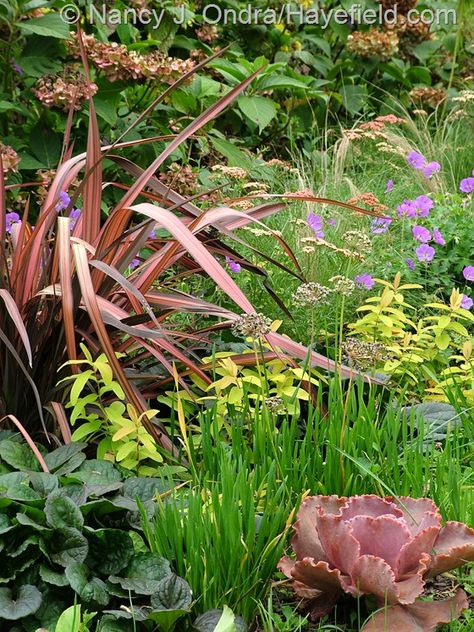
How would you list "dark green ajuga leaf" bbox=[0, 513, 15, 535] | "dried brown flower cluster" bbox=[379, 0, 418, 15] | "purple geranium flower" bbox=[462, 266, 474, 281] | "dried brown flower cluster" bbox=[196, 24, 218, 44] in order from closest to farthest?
"dark green ajuga leaf" bbox=[0, 513, 15, 535] < "purple geranium flower" bbox=[462, 266, 474, 281] < "dried brown flower cluster" bbox=[196, 24, 218, 44] < "dried brown flower cluster" bbox=[379, 0, 418, 15]

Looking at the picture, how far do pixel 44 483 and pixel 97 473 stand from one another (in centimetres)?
15

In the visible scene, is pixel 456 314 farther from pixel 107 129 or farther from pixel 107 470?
pixel 107 129

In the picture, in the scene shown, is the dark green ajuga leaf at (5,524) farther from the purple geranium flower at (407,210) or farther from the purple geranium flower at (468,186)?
the purple geranium flower at (468,186)

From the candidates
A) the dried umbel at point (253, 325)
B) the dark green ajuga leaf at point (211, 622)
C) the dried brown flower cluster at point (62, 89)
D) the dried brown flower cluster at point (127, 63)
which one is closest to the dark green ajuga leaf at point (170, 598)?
the dark green ajuga leaf at point (211, 622)

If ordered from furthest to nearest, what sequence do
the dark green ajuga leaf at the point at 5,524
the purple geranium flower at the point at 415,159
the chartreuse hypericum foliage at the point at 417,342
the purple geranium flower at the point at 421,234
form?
the purple geranium flower at the point at 415,159, the purple geranium flower at the point at 421,234, the chartreuse hypericum foliage at the point at 417,342, the dark green ajuga leaf at the point at 5,524

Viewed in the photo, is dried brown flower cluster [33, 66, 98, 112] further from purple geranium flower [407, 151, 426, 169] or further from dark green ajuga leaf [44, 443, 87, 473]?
dark green ajuga leaf [44, 443, 87, 473]

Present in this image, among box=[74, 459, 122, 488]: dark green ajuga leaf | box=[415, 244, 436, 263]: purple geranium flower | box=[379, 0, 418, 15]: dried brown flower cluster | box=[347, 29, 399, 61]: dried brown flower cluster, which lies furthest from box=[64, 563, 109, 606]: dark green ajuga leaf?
box=[379, 0, 418, 15]: dried brown flower cluster

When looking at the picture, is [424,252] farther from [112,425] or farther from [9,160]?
[9,160]

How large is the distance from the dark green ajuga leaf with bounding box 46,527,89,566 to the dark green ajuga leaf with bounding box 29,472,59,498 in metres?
0.14

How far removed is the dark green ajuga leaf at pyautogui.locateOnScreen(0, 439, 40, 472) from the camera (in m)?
2.18

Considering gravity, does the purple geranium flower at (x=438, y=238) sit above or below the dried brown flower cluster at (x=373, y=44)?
below

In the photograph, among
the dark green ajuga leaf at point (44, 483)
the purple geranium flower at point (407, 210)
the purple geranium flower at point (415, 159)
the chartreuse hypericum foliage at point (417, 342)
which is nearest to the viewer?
the dark green ajuga leaf at point (44, 483)

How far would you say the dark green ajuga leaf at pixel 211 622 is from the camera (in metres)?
1.80

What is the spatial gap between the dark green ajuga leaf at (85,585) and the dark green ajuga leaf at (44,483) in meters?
0.23
